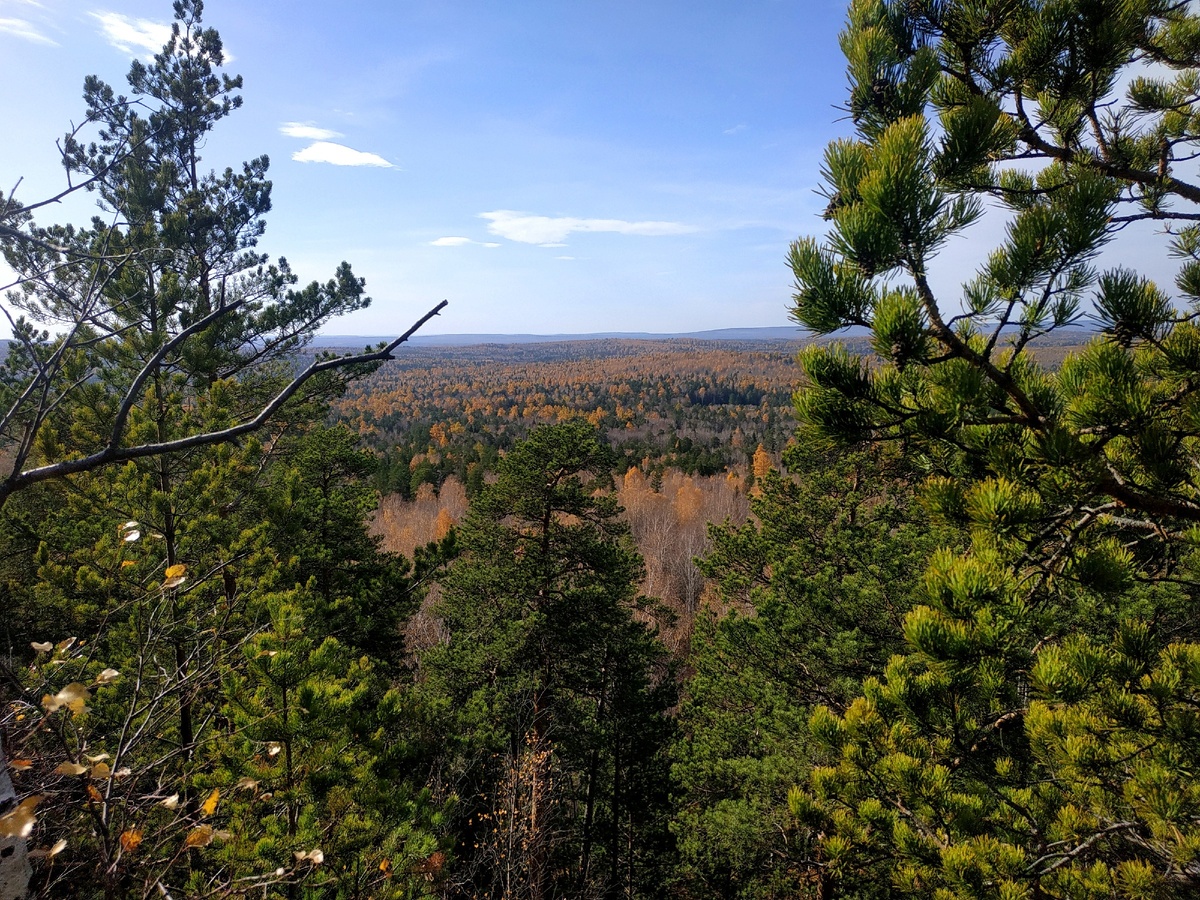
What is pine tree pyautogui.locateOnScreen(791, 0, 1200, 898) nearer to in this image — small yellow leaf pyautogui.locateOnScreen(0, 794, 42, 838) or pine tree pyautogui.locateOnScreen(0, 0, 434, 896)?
pine tree pyautogui.locateOnScreen(0, 0, 434, 896)

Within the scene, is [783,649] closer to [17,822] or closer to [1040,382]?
[1040,382]

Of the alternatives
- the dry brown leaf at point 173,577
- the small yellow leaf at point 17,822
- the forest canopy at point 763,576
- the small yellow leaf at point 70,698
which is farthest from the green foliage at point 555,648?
the small yellow leaf at point 17,822

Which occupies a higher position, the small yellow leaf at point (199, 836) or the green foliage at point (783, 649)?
the small yellow leaf at point (199, 836)

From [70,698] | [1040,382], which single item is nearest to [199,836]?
[70,698]

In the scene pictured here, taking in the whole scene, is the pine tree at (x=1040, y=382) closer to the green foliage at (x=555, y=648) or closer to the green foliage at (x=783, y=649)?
the green foliage at (x=783, y=649)

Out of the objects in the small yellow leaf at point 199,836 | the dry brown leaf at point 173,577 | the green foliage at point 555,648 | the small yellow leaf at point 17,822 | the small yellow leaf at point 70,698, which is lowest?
the green foliage at point 555,648

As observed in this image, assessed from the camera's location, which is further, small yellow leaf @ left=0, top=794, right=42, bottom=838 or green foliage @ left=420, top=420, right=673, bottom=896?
green foliage @ left=420, top=420, right=673, bottom=896

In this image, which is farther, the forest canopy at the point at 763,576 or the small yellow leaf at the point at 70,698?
the forest canopy at the point at 763,576

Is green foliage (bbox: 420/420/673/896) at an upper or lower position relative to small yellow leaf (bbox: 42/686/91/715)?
lower

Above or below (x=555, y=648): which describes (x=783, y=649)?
above

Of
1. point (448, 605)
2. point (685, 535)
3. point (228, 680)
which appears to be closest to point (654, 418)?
point (685, 535)

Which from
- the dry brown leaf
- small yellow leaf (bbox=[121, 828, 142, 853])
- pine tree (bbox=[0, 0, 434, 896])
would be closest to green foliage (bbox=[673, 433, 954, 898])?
pine tree (bbox=[0, 0, 434, 896])

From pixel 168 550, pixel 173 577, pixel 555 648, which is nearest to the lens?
pixel 173 577

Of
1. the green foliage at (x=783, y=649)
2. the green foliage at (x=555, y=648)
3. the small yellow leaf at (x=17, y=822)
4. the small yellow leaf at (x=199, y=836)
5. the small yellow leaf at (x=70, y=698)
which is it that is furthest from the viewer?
the green foliage at (x=555, y=648)
